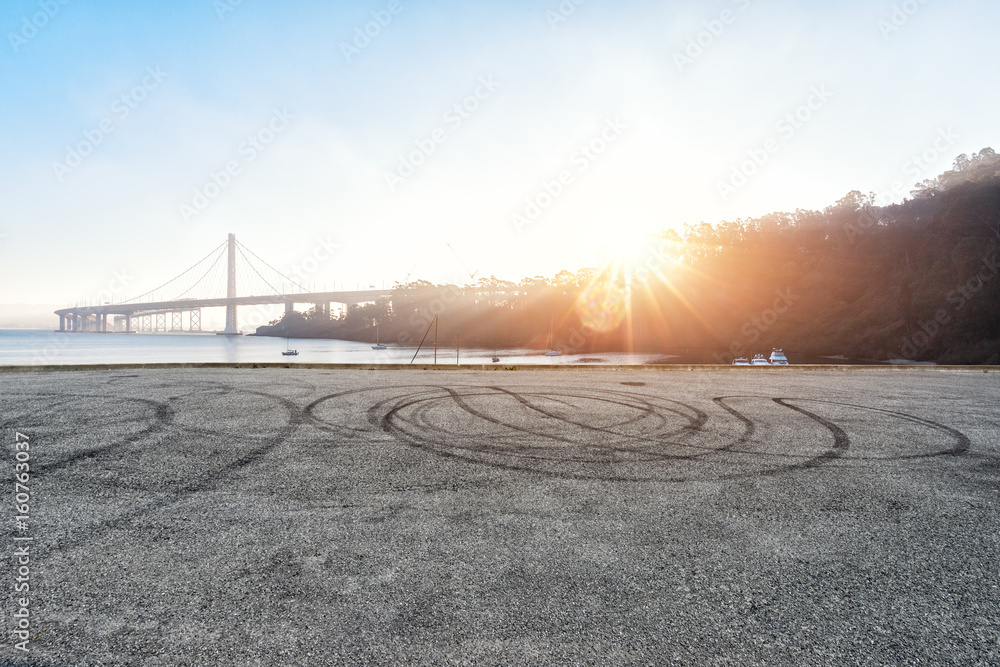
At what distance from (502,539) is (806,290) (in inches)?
3269

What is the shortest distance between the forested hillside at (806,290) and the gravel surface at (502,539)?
5217 centimetres

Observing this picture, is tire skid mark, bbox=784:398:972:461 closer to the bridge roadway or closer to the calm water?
the calm water

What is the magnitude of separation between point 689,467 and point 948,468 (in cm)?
337

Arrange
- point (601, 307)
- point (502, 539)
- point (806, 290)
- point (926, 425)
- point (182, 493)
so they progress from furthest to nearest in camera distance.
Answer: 1. point (601, 307)
2. point (806, 290)
3. point (926, 425)
4. point (182, 493)
5. point (502, 539)

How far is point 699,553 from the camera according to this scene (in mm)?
3900

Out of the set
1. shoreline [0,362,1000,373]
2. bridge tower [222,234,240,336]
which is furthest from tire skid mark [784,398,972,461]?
bridge tower [222,234,240,336]

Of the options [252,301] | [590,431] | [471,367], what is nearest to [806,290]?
[471,367]

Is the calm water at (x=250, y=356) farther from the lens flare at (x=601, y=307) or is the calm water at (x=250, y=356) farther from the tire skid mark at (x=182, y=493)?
the tire skid mark at (x=182, y=493)

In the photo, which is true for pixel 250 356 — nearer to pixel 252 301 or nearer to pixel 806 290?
pixel 252 301

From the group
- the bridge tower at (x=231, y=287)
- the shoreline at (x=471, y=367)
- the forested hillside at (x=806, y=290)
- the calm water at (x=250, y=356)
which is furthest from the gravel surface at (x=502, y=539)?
the bridge tower at (x=231, y=287)

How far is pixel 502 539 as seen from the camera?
13.5 ft

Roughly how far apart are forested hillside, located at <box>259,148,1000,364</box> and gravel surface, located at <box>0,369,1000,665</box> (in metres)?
52.2

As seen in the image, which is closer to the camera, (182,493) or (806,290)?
(182,493)

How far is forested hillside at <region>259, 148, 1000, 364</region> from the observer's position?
4794 cm
